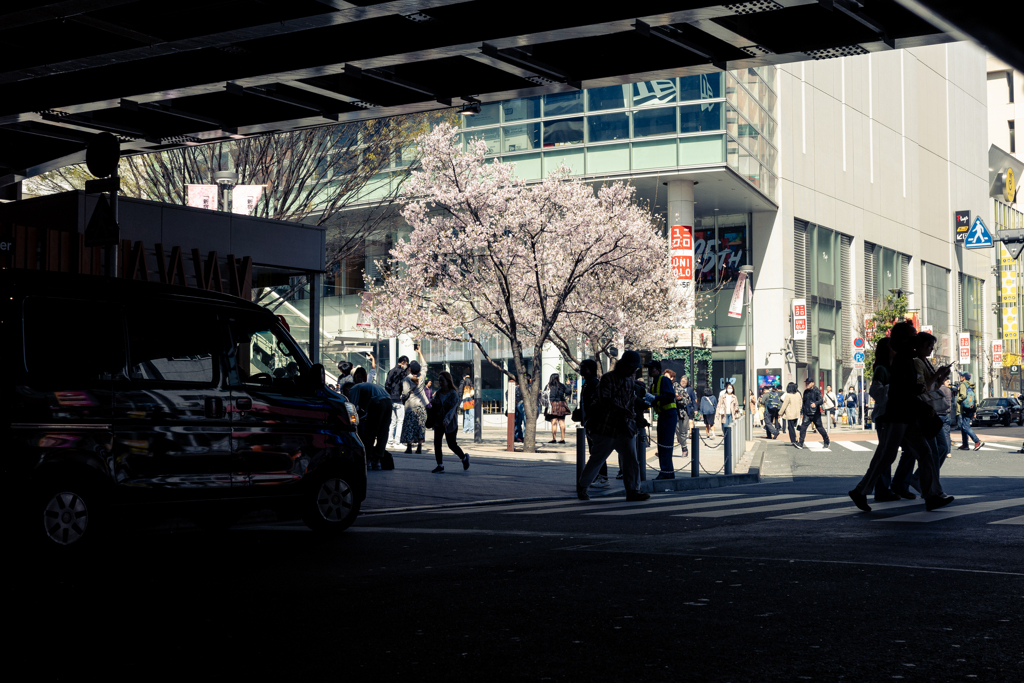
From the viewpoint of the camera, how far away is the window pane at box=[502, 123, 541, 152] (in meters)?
44.6

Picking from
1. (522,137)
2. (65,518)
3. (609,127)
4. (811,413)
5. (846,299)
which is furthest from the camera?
(846,299)

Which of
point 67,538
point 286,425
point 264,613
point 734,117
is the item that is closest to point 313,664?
point 264,613

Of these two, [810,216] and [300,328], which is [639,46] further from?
[810,216]

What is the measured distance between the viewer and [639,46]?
11.1 metres

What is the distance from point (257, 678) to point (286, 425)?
16.3ft

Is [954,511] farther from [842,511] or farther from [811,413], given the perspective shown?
[811,413]

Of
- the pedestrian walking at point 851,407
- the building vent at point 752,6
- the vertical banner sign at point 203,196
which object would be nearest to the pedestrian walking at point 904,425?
the building vent at point 752,6

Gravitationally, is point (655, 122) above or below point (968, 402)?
above

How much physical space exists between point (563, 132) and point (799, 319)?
47.3 feet

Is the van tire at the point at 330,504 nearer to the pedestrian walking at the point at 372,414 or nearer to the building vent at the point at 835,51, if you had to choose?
the building vent at the point at 835,51

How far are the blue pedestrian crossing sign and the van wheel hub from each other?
243 ft

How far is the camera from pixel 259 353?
9.16 meters

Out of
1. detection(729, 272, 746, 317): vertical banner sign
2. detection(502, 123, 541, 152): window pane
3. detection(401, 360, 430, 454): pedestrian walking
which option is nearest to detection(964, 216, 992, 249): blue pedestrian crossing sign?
detection(729, 272, 746, 317): vertical banner sign

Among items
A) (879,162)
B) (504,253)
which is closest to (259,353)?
(504,253)
